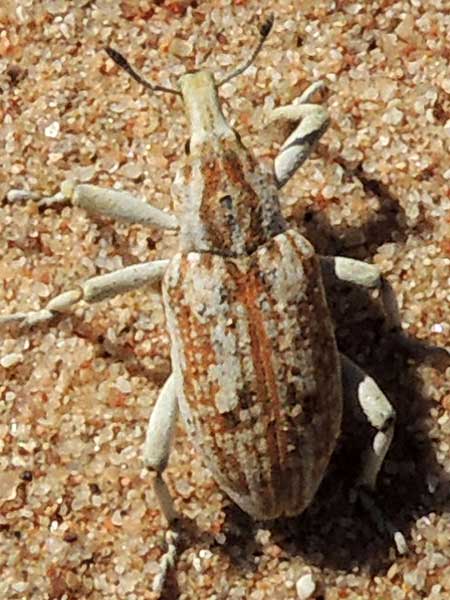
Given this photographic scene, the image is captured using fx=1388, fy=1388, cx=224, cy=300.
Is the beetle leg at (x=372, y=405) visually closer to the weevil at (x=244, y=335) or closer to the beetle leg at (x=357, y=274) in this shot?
the weevil at (x=244, y=335)

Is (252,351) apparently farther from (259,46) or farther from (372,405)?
(259,46)

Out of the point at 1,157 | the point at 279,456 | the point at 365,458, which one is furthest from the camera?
the point at 1,157

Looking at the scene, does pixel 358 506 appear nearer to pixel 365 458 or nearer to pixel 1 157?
pixel 365 458

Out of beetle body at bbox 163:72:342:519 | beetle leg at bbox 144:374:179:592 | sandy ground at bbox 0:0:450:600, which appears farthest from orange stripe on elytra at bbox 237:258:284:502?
sandy ground at bbox 0:0:450:600

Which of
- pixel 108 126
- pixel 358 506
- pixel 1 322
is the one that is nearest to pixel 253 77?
pixel 108 126

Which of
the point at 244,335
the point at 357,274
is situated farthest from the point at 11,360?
the point at 357,274

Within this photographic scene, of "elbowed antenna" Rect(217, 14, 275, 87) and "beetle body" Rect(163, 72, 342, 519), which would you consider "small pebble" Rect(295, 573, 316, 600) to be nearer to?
"beetle body" Rect(163, 72, 342, 519)
